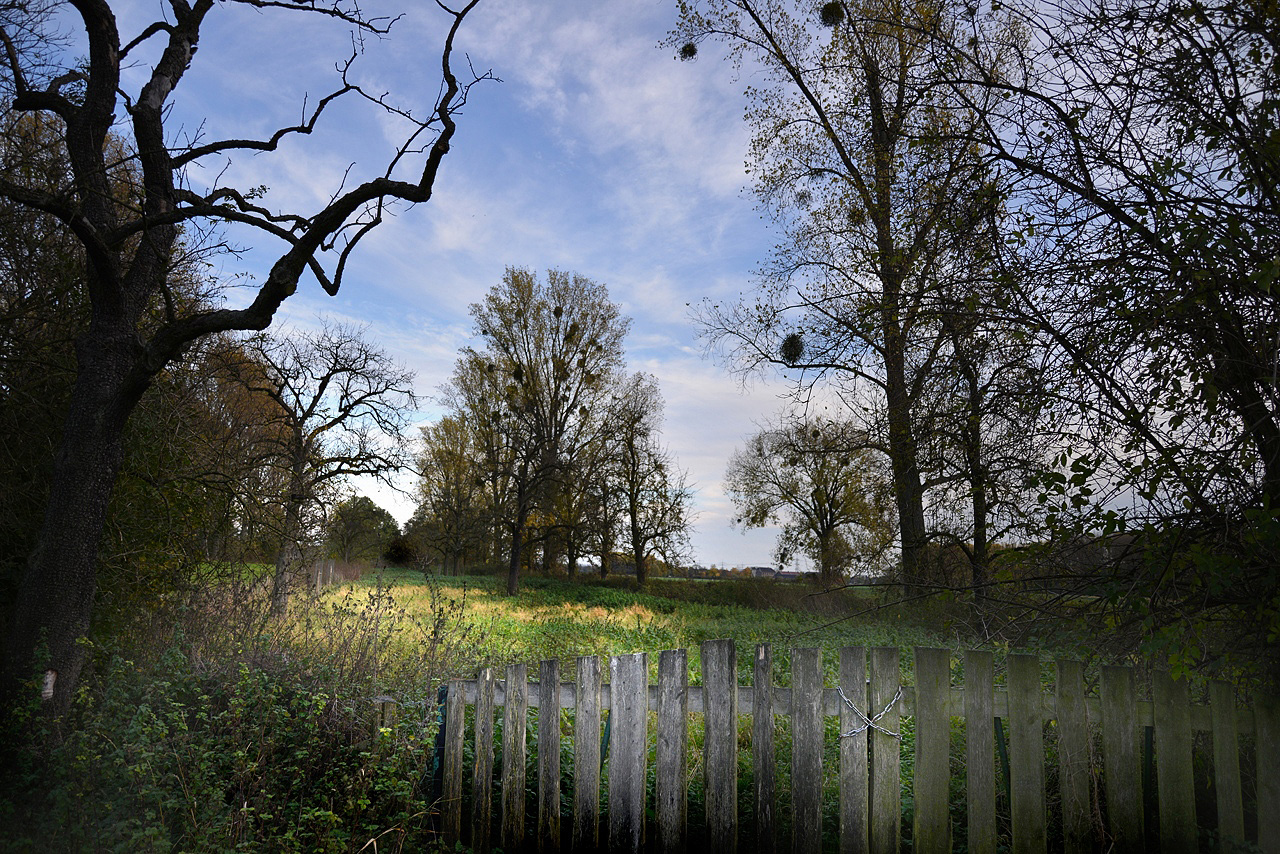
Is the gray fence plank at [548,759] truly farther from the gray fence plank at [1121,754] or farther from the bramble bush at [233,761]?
the gray fence plank at [1121,754]

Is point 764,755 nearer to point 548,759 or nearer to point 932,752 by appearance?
point 932,752

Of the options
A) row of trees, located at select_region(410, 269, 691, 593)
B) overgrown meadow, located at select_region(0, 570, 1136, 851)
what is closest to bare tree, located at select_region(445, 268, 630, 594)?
Answer: row of trees, located at select_region(410, 269, 691, 593)

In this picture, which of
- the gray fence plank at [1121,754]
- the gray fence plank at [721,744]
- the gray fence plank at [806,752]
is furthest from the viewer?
the gray fence plank at [721,744]

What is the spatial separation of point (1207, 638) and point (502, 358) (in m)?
26.2

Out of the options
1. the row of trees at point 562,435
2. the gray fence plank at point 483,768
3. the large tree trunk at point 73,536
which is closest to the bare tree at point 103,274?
the large tree trunk at point 73,536

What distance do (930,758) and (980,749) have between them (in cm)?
31

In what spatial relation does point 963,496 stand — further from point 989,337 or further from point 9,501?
point 9,501

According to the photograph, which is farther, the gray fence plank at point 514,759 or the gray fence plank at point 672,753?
the gray fence plank at point 514,759

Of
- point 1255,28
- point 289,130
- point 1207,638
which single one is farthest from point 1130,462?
point 289,130

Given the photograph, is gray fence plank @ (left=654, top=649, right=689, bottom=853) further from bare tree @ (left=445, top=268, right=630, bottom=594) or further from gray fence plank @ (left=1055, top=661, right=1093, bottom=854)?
bare tree @ (left=445, top=268, right=630, bottom=594)

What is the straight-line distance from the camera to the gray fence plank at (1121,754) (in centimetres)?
447

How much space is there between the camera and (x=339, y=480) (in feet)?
63.5

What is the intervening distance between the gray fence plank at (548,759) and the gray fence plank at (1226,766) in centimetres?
409

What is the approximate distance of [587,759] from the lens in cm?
503
